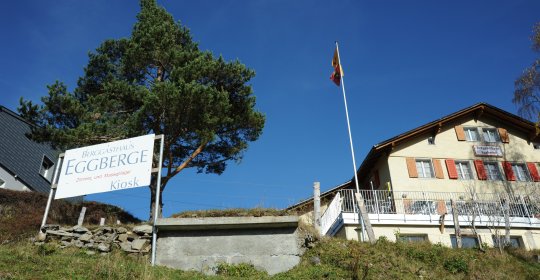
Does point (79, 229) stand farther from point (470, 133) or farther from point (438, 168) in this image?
point (470, 133)

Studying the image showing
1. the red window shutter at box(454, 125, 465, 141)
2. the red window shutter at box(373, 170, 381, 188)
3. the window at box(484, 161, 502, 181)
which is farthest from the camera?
the red window shutter at box(454, 125, 465, 141)

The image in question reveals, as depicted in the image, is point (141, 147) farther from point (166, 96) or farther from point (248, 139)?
point (248, 139)

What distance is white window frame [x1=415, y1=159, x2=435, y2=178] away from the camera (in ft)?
84.4

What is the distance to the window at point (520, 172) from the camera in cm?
2644

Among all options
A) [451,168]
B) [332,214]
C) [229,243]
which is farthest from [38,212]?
[451,168]

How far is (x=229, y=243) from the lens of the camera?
37.2 feet

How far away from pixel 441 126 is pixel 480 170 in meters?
3.51

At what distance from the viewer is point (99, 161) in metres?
12.8

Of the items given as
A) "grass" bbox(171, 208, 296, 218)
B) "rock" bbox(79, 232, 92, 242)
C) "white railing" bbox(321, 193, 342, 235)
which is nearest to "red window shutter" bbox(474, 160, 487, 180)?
"white railing" bbox(321, 193, 342, 235)

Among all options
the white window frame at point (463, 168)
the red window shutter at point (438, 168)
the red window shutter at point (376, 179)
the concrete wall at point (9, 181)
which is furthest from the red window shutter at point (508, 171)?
the concrete wall at point (9, 181)

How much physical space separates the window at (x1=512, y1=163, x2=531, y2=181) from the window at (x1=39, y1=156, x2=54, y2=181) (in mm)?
32244

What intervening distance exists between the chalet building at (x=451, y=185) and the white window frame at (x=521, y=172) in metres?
0.05

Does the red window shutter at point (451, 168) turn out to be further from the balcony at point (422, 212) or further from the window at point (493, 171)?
the balcony at point (422, 212)

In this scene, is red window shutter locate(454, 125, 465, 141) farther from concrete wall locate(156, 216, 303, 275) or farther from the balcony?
concrete wall locate(156, 216, 303, 275)
